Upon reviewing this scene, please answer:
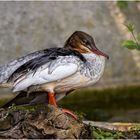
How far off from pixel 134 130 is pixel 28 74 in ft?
2.47

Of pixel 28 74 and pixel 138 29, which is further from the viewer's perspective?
pixel 138 29

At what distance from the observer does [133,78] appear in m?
7.02

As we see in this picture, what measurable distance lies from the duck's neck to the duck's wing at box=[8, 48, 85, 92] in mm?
154

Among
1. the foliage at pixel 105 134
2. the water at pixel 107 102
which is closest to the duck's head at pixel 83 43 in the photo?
the foliage at pixel 105 134

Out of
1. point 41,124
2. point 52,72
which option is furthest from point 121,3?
point 41,124

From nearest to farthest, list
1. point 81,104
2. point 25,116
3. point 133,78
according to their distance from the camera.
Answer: point 25,116, point 81,104, point 133,78

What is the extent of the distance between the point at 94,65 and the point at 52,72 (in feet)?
1.34

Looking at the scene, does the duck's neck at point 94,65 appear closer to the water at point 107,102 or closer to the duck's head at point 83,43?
the duck's head at point 83,43

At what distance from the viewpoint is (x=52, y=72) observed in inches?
147

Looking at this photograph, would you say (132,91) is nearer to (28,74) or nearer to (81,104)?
(81,104)

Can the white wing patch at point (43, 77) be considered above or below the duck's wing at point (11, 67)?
below

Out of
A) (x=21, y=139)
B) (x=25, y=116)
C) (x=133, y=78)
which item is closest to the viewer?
(x=21, y=139)

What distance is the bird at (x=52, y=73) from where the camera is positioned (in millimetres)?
3736

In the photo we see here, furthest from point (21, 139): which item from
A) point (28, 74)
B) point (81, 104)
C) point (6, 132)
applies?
point (81, 104)
